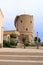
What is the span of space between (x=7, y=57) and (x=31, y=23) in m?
39.7

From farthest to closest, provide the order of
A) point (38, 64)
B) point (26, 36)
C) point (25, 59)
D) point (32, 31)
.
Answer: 1. point (32, 31)
2. point (26, 36)
3. point (25, 59)
4. point (38, 64)

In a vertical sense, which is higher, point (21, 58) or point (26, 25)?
point (26, 25)

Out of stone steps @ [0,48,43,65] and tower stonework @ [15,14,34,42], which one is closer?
stone steps @ [0,48,43,65]

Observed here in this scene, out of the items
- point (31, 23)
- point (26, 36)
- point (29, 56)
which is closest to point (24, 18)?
point (31, 23)

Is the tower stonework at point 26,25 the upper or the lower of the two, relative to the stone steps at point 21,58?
upper

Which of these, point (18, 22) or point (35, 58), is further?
point (18, 22)

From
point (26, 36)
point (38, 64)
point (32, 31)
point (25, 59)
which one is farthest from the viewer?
point (32, 31)

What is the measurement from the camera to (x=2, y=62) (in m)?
6.37

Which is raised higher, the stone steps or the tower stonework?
the tower stonework

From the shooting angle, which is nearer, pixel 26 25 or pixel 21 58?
pixel 21 58

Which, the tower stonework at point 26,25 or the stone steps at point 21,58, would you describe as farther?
the tower stonework at point 26,25

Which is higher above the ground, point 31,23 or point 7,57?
point 31,23

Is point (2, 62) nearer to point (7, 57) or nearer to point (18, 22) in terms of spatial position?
point (7, 57)

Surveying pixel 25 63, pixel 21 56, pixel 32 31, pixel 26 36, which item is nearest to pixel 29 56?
pixel 21 56
